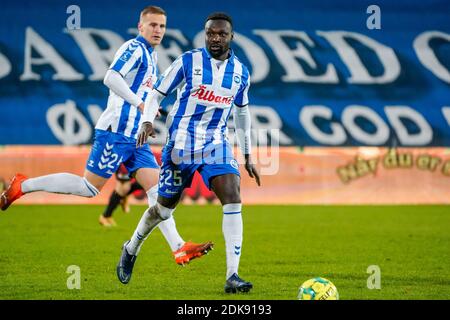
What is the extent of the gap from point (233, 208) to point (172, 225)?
1.03m

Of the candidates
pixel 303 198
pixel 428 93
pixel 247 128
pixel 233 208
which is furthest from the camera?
pixel 428 93

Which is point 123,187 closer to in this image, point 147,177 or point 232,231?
point 147,177

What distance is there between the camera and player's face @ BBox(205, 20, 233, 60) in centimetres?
640

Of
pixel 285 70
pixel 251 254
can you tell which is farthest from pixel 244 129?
pixel 285 70

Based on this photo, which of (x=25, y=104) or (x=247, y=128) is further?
(x=25, y=104)

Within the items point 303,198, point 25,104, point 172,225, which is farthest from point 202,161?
point 25,104

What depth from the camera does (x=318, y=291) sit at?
5.64 meters

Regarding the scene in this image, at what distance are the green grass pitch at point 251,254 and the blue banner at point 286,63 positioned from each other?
2856mm

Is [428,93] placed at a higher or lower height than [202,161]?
higher

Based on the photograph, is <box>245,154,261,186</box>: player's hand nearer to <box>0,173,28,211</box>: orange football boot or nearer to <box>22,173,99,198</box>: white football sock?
<box>22,173,99,198</box>: white football sock

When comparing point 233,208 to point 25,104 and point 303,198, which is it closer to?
point 303,198

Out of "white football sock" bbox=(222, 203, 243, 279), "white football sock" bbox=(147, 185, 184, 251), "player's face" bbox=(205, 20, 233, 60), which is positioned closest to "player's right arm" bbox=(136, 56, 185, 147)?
"player's face" bbox=(205, 20, 233, 60)

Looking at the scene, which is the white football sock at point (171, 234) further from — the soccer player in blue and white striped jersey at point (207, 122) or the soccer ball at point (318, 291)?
the soccer ball at point (318, 291)

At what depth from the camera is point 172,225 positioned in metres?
7.23
